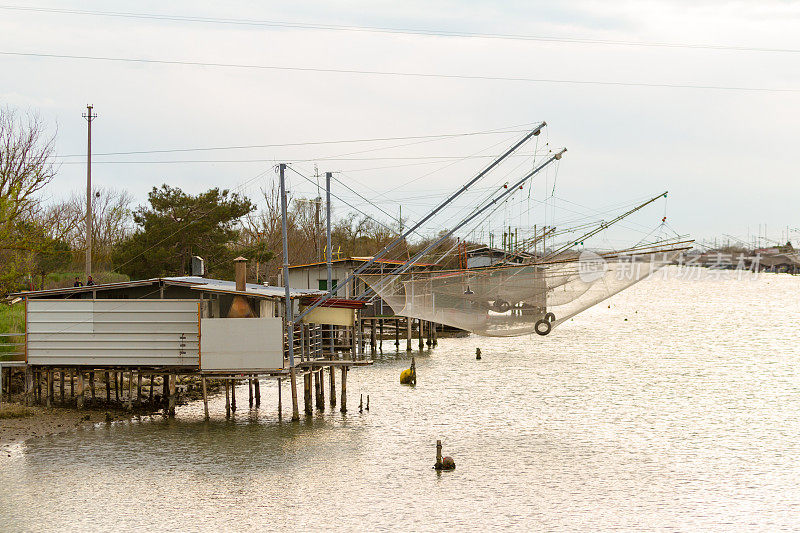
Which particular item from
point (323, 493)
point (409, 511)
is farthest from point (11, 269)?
point (409, 511)

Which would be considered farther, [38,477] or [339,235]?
[339,235]

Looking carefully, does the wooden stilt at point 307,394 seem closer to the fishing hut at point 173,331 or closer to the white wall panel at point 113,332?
the fishing hut at point 173,331

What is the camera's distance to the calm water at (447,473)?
20.9 meters

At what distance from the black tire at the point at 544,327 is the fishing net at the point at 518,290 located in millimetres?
37

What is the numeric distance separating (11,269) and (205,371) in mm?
10187

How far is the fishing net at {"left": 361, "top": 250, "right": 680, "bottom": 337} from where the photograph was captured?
30.0 metres

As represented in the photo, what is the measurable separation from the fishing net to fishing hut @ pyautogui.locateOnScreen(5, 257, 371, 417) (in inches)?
222

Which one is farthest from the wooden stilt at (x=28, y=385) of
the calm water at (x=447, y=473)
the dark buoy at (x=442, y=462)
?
the dark buoy at (x=442, y=462)

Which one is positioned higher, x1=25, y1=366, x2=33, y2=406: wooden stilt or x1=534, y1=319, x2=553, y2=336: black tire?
x1=534, y1=319, x2=553, y2=336: black tire

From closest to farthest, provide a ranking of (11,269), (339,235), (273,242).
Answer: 1. (11,269)
2. (273,242)
3. (339,235)

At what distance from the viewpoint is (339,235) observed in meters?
106

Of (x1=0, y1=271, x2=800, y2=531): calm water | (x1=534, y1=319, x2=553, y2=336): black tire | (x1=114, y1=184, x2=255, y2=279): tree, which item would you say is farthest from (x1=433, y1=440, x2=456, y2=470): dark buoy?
(x1=114, y1=184, x2=255, y2=279): tree

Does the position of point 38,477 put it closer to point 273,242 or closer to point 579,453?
point 579,453

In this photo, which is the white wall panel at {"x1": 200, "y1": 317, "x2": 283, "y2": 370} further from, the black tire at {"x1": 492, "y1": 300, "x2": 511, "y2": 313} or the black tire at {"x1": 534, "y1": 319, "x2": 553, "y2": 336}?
the black tire at {"x1": 492, "y1": 300, "x2": 511, "y2": 313}
